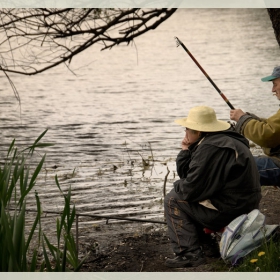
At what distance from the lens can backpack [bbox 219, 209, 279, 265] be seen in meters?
4.09

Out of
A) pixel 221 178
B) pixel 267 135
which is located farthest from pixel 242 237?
pixel 267 135

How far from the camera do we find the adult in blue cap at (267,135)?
4.59m

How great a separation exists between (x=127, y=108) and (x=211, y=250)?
9.49 m

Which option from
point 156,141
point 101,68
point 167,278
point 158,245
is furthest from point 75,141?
point 101,68

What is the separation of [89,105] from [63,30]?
29.7 ft

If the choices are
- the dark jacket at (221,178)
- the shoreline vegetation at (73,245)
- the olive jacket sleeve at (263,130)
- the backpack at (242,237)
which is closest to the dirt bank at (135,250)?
the shoreline vegetation at (73,245)

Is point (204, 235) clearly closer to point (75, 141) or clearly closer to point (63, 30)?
point (63, 30)

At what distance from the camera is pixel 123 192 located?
7293 millimetres

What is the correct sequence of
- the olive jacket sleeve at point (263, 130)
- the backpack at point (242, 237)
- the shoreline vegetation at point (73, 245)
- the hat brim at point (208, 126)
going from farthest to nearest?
the olive jacket sleeve at point (263, 130), the hat brim at point (208, 126), the backpack at point (242, 237), the shoreline vegetation at point (73, 245)

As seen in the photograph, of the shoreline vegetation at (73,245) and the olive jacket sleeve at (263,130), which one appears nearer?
the shoreline vegetation at (73,245)

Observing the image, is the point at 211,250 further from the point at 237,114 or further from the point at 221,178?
the point at 237,114

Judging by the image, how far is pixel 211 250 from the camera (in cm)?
449

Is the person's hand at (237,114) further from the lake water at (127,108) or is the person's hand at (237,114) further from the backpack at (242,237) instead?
the lake water at (127,108)

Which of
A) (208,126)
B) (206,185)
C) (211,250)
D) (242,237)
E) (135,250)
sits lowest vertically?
(135,250)
